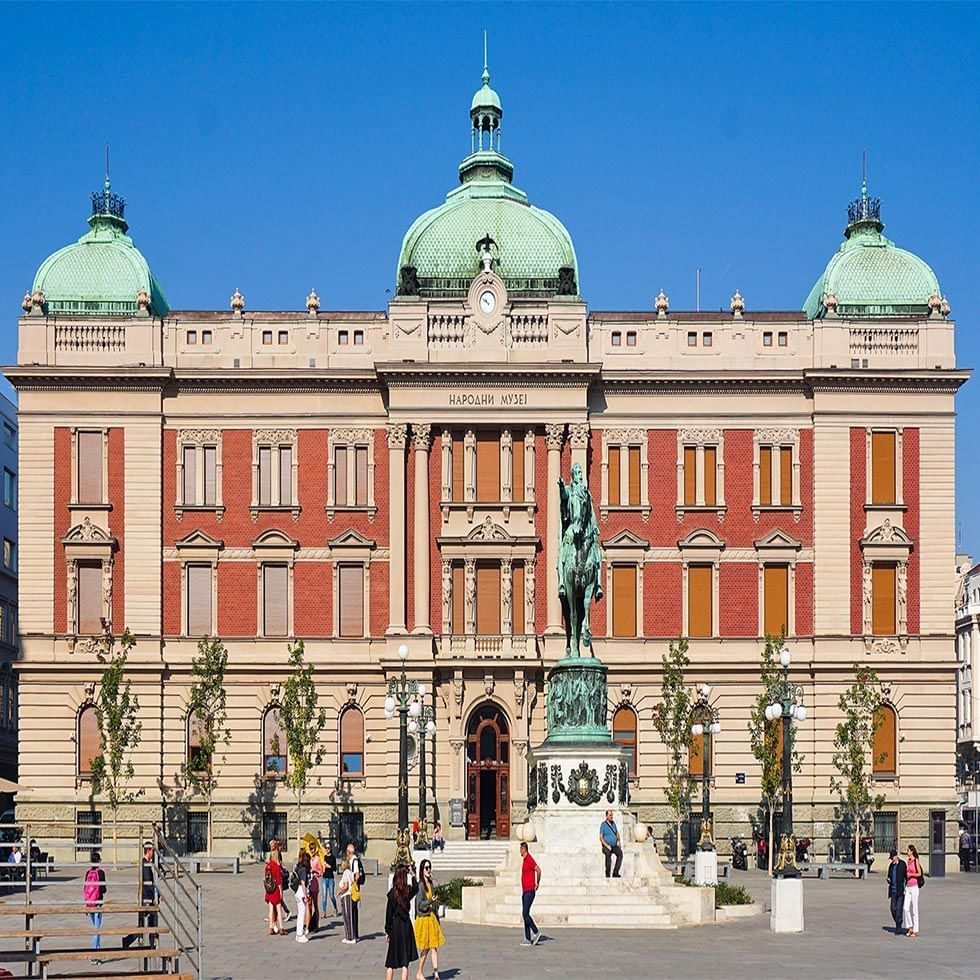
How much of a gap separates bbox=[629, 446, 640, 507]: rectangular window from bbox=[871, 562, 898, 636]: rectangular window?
10.2 meters

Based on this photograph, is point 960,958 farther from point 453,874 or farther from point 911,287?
point 911,287

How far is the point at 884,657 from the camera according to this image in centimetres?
8106

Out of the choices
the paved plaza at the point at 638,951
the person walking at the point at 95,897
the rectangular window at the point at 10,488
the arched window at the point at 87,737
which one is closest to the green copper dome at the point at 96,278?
the arched window at the point at 87,737

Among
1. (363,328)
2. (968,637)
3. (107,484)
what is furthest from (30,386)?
(968,637)

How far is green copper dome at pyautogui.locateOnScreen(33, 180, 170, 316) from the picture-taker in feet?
273

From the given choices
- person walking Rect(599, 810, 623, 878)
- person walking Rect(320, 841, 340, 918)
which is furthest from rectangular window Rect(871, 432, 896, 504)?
person walking Rect(599, 810, 623, 878)

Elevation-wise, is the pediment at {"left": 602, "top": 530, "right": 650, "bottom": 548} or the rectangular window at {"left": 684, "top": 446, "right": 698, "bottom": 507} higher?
the rectangular window at {"left": 684, "top": 446, "right": 698, "bottom": 507}

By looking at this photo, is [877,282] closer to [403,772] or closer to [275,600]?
[275,600]

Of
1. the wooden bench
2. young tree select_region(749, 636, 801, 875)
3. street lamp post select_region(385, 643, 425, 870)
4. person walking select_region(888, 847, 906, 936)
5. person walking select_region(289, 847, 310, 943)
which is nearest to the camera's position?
person walking select_region(289, 847, 310, 943)

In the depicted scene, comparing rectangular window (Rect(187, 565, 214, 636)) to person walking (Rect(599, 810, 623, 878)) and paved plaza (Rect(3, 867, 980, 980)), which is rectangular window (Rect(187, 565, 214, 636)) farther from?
person walking (Rect(599, 810, 623, 878))

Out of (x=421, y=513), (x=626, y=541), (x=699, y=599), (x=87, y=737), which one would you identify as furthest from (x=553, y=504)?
(x=87, y=737)

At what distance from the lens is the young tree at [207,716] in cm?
7819

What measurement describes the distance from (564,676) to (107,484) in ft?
114

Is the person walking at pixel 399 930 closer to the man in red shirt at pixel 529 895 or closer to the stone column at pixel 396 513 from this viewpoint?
the man in red shirt at pixel 529 895
